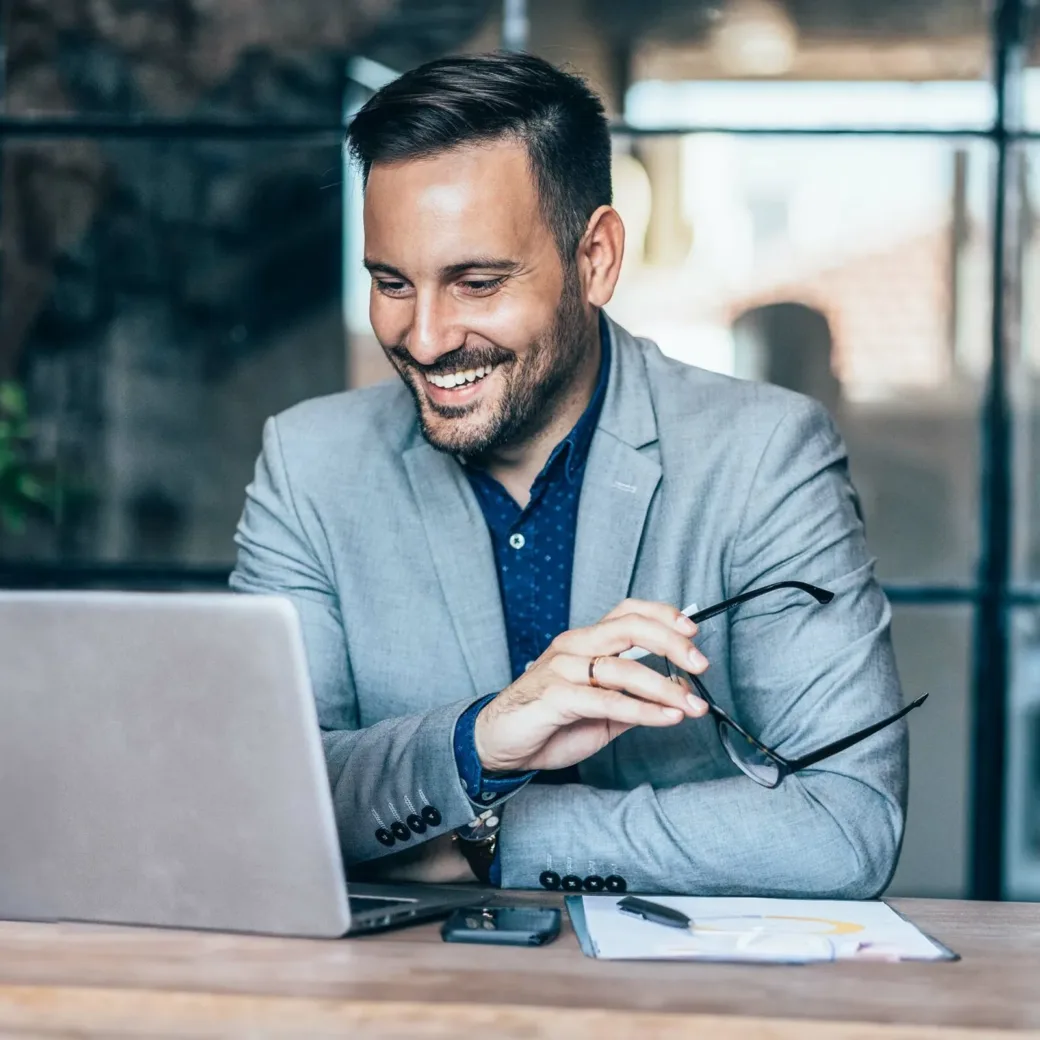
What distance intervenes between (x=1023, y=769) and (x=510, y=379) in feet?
8.30

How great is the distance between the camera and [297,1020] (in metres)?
1.10

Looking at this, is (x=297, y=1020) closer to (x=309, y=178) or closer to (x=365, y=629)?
(x=365, y=629)

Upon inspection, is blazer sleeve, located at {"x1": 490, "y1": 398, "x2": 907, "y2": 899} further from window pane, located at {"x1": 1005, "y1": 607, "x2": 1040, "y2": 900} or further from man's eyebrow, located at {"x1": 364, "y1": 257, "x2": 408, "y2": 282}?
window pane, located at {"x1": 1005, "y1": 607, "x2": 1040, "y2": 900}

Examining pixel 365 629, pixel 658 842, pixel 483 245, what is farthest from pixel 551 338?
pixel 658 842

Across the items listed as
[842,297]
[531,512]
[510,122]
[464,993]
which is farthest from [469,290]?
[842,297]

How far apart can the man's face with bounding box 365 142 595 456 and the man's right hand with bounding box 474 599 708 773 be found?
1.81 feet

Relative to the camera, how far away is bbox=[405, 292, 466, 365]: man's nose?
1930mm

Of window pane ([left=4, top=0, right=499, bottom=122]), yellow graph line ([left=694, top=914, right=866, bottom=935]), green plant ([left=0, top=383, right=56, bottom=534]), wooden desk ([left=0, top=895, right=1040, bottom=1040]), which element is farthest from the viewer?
window pane ([left=4, top=0, right=499, bottom=122])

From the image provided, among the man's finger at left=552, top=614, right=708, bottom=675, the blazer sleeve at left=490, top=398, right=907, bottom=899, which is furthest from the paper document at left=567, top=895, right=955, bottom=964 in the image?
the man's finger at left=552, top=614, right=708, bottom=675

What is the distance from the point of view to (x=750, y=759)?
6.69 feet

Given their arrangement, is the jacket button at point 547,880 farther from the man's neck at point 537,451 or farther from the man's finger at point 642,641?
the man's neck at point 537,451

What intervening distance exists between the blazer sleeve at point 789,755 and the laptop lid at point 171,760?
0.43 meters

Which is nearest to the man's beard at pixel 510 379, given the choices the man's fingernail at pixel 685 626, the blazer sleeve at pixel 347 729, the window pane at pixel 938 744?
the blazer sleeve at pixel 347 729

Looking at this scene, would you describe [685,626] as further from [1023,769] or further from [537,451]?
[1023,769]
